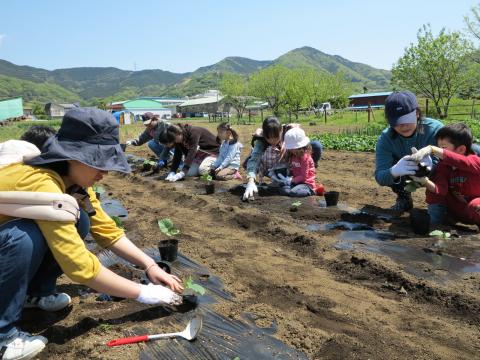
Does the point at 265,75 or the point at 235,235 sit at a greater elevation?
the point at 265,75

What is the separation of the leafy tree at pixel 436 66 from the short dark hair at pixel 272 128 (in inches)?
903

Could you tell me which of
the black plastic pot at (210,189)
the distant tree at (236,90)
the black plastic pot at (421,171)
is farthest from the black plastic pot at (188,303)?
the distant tree at (236,90)

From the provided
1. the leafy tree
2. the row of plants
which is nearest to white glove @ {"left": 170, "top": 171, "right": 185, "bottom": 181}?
the row of plants

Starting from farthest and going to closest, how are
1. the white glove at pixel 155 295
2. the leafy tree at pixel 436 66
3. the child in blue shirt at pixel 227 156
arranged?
the leafy tree at pixel 436 66, the child in blue shirt at pixel 227 156, the white glove at pixel 155 295

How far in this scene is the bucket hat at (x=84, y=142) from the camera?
1.99 metres

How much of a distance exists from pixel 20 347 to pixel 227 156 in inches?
223

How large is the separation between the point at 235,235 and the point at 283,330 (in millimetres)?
2087

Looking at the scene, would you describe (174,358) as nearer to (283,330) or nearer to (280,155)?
(283,330)

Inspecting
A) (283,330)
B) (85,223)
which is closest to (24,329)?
(85,223)

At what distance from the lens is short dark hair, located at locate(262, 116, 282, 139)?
5.80 m

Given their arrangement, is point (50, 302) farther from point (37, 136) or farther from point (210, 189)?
point (210, 189)

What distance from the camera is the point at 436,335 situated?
7.74 ft

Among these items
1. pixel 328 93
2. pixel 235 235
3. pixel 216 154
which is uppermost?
pixel 328 93

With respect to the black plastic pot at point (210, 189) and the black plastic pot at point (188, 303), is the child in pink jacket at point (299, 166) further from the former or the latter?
the black plastic pot at point (188, 303)
